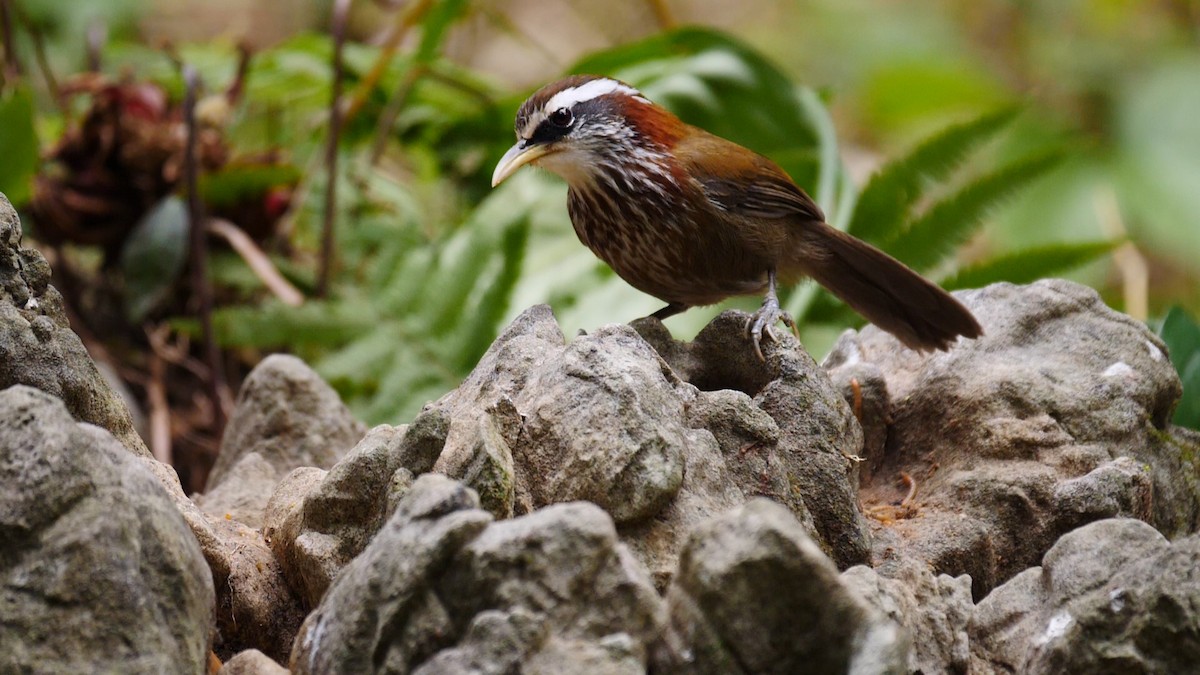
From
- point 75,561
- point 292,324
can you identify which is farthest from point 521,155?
point 75,561

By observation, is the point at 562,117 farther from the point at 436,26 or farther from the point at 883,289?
the point at 436,26

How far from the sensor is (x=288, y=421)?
306cm

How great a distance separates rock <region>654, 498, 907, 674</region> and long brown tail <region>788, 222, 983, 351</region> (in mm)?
1428

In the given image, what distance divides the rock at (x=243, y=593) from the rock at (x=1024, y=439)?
3.62 ft

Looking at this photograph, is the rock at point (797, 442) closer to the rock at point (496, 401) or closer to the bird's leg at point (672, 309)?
the rock at point (496, 401)

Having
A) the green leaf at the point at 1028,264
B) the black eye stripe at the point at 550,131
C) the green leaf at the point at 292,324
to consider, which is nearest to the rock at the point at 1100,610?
the black eye stripe at the point at 550,131

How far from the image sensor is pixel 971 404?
107 inches

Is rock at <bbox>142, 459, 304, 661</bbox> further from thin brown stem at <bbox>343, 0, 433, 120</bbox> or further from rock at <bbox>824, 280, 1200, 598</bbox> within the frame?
thin brown stem at <bbox>343, 0, 433, 120</bbox>

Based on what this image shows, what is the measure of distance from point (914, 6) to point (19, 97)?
8.83 metres

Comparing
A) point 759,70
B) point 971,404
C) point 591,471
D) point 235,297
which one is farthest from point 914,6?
point 591,471

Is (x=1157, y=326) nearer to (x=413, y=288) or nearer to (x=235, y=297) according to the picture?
(x=413, y=288)

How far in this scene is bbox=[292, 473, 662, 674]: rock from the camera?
A: 1.56m

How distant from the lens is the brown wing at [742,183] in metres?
3.53

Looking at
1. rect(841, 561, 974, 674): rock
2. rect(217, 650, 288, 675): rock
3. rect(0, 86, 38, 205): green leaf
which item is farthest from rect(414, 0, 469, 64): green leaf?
rect(217, 650, 288, 675): rock
